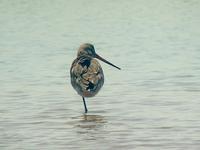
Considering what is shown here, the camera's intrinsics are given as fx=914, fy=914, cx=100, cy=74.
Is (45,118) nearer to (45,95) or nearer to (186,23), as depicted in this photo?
(45,95)

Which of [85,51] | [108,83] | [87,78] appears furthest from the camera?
[108,83]

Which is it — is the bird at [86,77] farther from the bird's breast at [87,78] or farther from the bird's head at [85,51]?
the bird's head at [85,51]

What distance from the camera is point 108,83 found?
16.8 metres

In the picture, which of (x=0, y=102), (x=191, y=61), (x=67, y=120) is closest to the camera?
(x=67, y=120)

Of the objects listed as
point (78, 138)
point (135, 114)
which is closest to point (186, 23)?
point (135, 114)

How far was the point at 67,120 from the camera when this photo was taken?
1324 cm

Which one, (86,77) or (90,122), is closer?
(90,122)

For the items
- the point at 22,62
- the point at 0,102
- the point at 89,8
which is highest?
the point at 0,102

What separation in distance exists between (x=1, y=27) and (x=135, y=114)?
55.1 ft

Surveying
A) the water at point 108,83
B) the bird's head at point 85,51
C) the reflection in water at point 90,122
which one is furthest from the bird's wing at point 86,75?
the reflection in water at point 90,122

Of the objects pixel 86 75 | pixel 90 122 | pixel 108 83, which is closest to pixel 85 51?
pixel 86 75

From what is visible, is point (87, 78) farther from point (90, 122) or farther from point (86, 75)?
point (90, 122)

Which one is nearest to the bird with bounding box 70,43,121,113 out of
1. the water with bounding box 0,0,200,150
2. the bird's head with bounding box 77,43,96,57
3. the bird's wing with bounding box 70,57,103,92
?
the bird's wing with bounding box 70,57,103,92

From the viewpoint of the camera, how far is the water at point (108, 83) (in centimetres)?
1176
